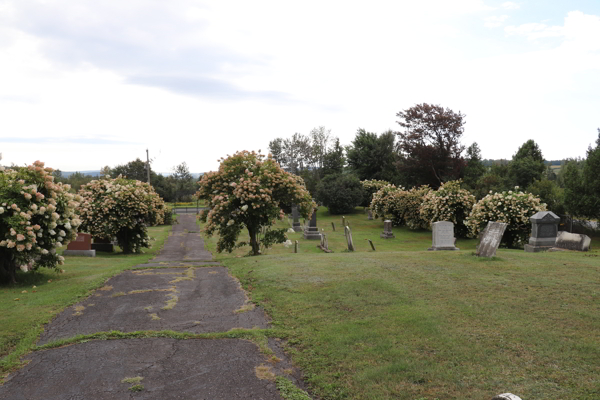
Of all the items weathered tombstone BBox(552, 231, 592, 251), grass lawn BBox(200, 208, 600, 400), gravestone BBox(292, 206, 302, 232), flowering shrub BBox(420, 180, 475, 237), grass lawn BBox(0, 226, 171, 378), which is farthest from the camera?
gravestone BBox(292, 206, 302, 232)

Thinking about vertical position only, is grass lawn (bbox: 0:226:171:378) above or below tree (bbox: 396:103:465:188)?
below

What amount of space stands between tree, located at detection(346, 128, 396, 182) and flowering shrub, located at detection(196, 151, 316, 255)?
4082cm

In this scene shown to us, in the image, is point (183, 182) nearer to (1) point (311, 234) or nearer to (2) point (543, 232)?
(1) point (311, 234)

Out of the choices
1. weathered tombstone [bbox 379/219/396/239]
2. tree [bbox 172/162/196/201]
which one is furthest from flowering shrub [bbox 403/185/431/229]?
tree [bbox 172/162/196/201]

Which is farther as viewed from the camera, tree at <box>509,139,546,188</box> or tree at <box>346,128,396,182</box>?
tree at <box>346,128,396,182</box>

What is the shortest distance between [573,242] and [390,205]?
67.5 ft

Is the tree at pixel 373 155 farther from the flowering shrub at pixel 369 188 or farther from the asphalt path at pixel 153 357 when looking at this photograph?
the asphalt path at pixel 153 357

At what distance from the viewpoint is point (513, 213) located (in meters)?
20.3

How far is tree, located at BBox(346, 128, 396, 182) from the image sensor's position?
189 ft

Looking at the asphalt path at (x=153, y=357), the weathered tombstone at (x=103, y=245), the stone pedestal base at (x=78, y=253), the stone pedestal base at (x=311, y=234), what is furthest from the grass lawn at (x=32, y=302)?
the stone pedestal base at (x=311, y=234)

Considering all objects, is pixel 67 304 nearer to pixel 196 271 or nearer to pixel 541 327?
pixel 196 271

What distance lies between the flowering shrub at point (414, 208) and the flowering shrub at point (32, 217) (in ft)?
91.0

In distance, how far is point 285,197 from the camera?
17500 millimetres

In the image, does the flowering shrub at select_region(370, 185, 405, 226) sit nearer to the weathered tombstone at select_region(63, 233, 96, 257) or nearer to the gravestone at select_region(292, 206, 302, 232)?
the gravestone at select_region(292, 206, 302, 232)
